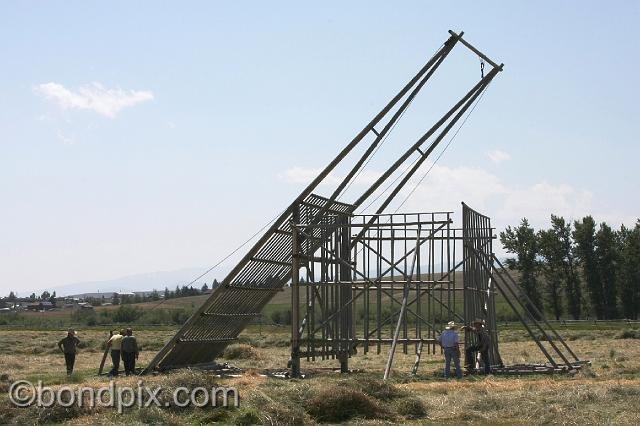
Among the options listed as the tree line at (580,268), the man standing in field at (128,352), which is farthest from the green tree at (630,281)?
the man standing in field at (128,352)

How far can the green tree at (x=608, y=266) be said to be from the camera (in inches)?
2896

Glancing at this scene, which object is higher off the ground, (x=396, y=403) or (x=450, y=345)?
(x=450, y=345)

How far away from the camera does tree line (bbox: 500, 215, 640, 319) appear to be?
73.1 metres

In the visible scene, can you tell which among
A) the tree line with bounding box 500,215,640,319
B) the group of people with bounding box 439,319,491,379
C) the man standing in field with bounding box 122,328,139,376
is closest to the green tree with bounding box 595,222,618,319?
the tree line with bounding box 500,215,640,319

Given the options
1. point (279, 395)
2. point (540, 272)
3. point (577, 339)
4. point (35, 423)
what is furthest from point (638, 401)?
point (540, 272)

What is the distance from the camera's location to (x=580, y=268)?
3051 inches

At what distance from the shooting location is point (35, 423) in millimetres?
15859

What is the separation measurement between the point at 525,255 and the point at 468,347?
5166 cm

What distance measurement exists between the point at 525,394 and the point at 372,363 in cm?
1217

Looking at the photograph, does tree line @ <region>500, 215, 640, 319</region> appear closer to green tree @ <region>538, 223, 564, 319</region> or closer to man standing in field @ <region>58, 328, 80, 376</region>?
green tree @ <region>538, 223, 564, 319</region>

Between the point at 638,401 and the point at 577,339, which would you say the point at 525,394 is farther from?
the point at 577,339

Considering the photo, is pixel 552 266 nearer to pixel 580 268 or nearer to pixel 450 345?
pixel 580 268

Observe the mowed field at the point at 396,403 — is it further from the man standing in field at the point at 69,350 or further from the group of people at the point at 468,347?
the man standing in field at the point at 69,350

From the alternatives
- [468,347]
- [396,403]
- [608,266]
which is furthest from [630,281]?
[396,403]
